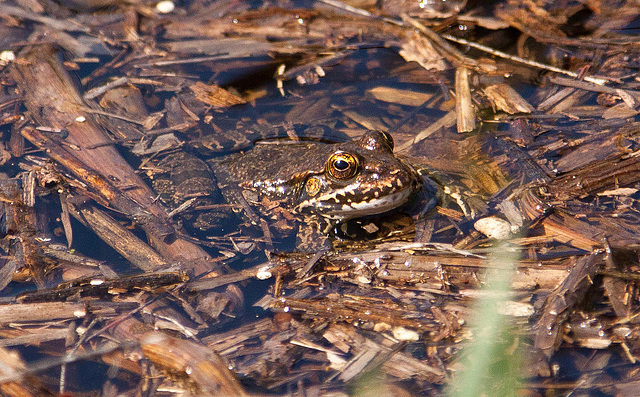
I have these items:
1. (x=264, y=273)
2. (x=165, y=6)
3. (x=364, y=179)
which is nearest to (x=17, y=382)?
(x=264, y=273)

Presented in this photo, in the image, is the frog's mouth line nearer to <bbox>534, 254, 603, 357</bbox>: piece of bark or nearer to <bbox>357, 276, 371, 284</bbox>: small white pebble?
<bbox>357, 276, 371, 284</bbox>: small white pebble

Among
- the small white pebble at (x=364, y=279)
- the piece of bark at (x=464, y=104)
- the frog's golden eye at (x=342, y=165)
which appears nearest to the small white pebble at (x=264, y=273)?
the small white pebble at (x=364, y=279)

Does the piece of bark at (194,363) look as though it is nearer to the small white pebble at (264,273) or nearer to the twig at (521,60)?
the small white pebble at (264,273)

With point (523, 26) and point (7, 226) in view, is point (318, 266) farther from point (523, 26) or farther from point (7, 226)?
point (523, 26)

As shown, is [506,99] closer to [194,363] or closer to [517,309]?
[517,309]

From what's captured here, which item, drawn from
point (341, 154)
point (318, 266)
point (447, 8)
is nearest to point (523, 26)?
point (447, 8)

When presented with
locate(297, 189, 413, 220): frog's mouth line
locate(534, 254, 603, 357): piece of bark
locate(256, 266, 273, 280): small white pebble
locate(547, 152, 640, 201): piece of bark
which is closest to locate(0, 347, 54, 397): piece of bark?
locate(256, 266, 273, 280): small white pebble
